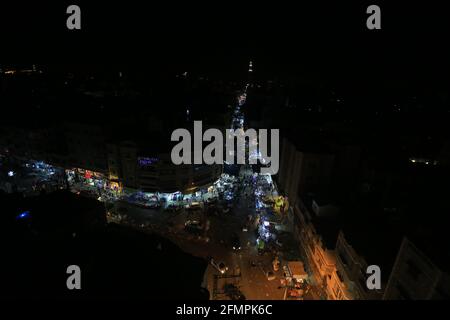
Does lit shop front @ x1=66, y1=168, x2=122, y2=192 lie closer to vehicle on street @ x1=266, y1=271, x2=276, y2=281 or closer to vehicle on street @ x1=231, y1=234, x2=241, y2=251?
vehicle on street @ x1=231, y1=234, x2=241, y2=251

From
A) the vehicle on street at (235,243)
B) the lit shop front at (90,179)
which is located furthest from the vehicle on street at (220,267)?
the lit shop front at (90,179)

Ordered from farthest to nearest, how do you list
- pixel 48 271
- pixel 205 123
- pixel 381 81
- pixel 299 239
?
pixel 381 81, pixel 205 123, pixel 299 239, pixel 48 271

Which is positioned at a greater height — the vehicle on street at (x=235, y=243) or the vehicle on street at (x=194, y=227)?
the vehicle on street at (x=194, y=227)

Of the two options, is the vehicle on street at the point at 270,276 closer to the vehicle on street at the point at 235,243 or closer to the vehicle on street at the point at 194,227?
the vehicle on street at the point at 235,243

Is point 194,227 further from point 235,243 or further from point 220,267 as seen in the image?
point 220,267

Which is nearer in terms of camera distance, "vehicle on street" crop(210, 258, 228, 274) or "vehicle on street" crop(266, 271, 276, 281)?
"vehicle on street" crop(266, 271, 276, 281)

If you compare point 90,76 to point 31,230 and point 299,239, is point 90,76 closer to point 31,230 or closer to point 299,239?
point 31,230

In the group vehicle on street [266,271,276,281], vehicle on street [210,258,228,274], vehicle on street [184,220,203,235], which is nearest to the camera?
vehicle on street [266,271,276,281]

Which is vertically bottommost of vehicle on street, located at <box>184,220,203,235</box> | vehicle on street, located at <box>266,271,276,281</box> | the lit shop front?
vehicle on street, located at <box>266,271,276,281</box>

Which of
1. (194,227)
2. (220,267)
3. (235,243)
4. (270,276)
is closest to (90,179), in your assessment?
(194,227)

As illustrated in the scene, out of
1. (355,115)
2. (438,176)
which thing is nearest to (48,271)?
(438,176)

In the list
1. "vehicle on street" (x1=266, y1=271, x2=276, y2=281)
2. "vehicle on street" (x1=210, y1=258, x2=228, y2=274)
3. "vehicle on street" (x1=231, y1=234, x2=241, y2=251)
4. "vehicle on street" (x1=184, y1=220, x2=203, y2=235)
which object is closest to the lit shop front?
"vehicle on street" (x1=184, y1=220, x2=203, y2=235)
